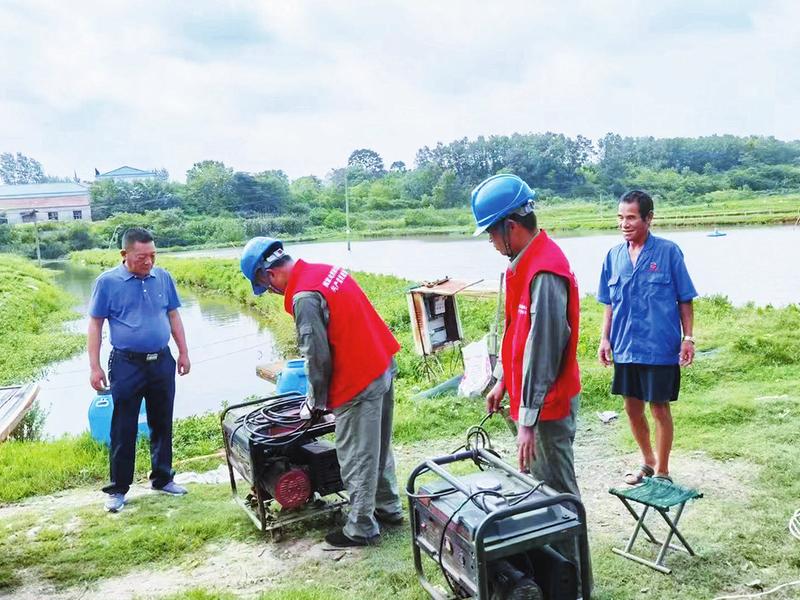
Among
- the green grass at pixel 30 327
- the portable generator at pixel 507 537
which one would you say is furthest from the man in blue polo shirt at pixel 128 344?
the green grass at pixel 30 327

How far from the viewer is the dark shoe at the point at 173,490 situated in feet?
14.8

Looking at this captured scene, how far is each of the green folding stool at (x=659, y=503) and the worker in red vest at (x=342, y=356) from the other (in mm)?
1227

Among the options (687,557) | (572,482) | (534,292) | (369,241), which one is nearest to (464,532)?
(572,482)

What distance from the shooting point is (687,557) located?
3.11 metres

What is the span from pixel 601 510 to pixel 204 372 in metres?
9.09

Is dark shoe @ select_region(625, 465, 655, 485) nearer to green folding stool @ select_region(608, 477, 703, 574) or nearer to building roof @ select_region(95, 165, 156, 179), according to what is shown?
green folding stool @ select_region(608, 477, 703, 574)

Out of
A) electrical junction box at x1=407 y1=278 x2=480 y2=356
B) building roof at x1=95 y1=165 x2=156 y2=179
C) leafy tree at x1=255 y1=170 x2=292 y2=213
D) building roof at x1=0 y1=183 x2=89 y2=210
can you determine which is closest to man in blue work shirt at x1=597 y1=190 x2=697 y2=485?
electrical junction box at x1=407 y1=278 x2=480 y2=356

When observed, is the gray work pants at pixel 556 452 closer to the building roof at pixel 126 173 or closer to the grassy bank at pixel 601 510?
the grassy bank at pixel 601 510

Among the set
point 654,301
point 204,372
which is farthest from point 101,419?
point 204,372

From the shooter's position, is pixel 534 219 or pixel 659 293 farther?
pixel 659 293

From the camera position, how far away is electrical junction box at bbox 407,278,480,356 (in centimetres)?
707

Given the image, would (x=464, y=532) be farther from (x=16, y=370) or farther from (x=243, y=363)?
(x=16, y=370)

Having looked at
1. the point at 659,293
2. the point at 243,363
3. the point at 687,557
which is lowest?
the point at 243,363

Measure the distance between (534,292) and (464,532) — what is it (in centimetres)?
91
